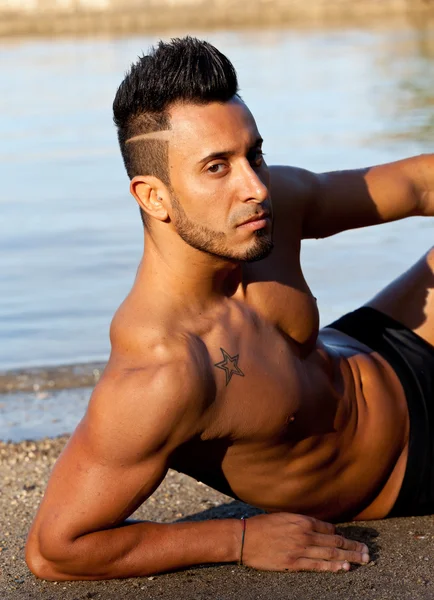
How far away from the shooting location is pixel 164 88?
307 centimetres

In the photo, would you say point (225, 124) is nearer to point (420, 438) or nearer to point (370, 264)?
point (420, 438)

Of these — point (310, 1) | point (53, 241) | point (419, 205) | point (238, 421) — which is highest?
point (419, 205)

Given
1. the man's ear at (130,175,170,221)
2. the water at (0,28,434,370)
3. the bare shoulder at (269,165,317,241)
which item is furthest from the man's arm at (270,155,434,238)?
the water at (0,28,434,370)

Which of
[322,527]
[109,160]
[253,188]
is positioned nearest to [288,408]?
[322,527]

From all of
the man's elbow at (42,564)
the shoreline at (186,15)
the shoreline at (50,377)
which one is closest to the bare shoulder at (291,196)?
the man's elbow at (42,564)

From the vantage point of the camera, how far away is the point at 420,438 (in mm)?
3559

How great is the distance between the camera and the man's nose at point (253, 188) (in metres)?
3.00

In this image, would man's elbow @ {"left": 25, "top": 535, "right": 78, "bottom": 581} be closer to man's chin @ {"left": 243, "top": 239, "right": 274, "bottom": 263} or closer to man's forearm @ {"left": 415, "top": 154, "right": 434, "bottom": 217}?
man's chin @ {"left": 243, "top": 239, "right": 274, "bottom": 263}

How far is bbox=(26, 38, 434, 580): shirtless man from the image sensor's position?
9.89ft

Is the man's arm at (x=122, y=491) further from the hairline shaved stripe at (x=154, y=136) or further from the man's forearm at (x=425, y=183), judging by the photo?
the man's forearm at (x=425, y=183)

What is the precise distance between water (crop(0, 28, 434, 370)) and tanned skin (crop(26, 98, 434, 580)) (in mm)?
3038

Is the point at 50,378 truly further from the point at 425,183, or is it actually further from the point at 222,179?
the point at 222,179

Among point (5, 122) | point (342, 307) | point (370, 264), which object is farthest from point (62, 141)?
point (342, 307)

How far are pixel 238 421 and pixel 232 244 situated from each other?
456 millimetres
